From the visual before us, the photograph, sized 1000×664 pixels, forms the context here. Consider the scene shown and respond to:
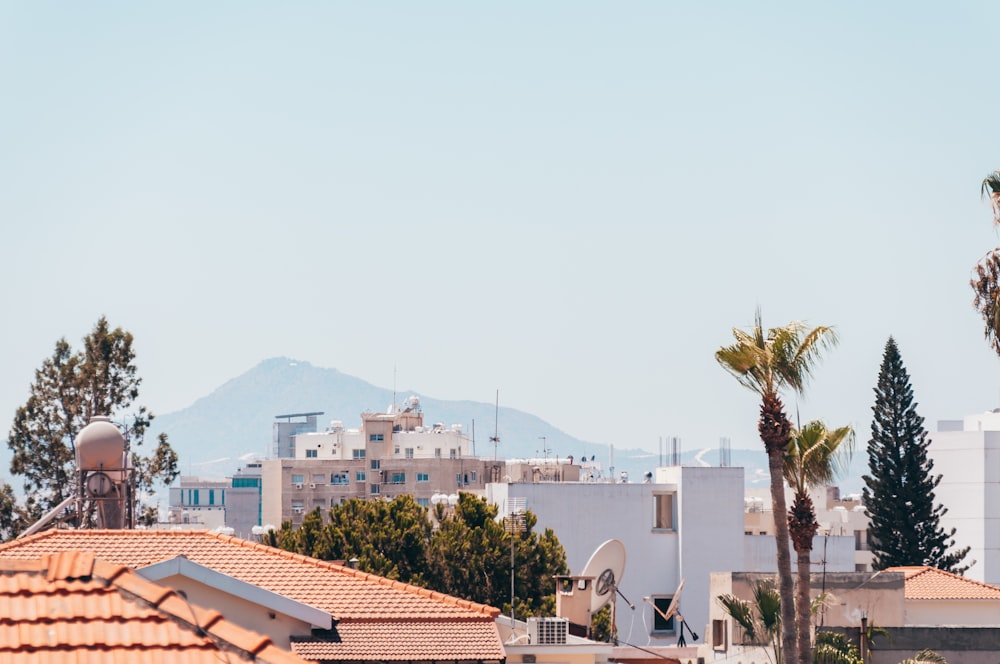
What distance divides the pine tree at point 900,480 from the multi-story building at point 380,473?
5606cm

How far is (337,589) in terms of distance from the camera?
27.8 metres

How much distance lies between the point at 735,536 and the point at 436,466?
6340cm

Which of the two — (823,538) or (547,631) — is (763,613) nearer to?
(547,631)

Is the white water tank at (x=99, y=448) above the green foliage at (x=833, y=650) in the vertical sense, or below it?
above

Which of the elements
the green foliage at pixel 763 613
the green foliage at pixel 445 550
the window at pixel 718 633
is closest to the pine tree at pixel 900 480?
the green foliage at pixel 445 550

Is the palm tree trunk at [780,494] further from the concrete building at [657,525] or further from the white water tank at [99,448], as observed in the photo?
the concrete building at [657,525]

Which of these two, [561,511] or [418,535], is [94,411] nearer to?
[418,535]

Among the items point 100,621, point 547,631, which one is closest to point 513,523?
point 547,631

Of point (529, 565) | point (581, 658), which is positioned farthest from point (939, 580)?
point (581, 658)

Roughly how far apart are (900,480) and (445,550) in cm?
3733

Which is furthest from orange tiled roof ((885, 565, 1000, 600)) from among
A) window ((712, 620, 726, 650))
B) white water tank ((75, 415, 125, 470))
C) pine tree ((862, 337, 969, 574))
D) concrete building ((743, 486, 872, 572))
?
pine tree ((862, 337, 969, 574))

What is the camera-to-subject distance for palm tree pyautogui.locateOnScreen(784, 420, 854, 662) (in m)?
30.9

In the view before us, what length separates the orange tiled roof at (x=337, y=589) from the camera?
2650cm

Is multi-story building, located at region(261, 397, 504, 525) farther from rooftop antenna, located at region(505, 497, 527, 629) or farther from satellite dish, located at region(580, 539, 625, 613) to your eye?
satellite dish, located at region(580, 539, 625, 613)
